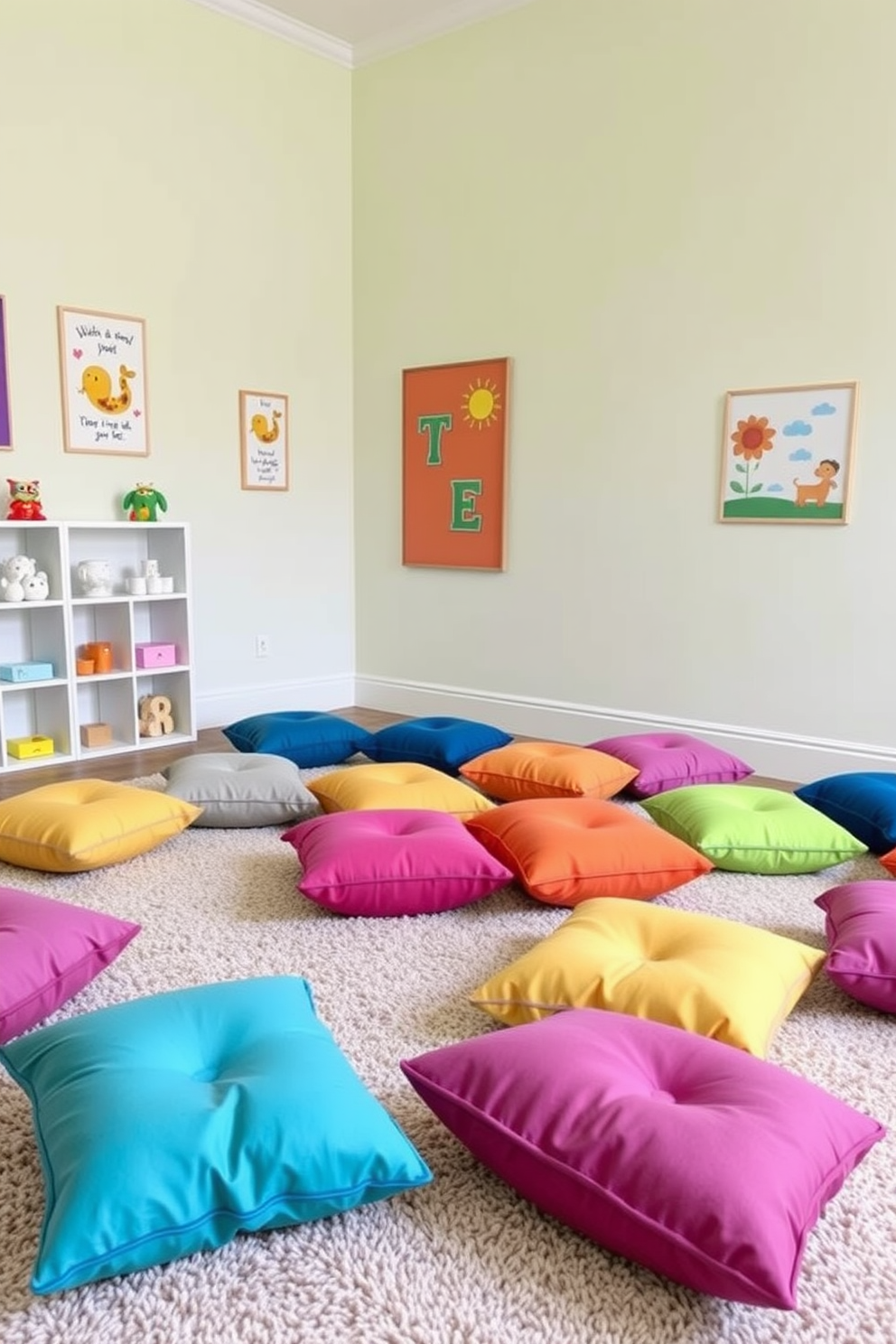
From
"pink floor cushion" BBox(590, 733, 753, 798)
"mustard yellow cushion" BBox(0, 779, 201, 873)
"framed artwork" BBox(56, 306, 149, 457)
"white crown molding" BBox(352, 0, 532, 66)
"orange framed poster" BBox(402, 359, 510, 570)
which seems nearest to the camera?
"mustard yellow cushion" BBox(0, 779, 201, 873)

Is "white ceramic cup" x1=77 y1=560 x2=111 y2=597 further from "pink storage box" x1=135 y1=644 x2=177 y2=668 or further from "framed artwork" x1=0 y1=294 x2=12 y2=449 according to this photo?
"framed artwork" x1=0 y1=294 x2=12 y2=449

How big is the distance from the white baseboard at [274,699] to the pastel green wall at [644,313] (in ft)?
1.41

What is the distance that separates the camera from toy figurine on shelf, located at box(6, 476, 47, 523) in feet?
12.0

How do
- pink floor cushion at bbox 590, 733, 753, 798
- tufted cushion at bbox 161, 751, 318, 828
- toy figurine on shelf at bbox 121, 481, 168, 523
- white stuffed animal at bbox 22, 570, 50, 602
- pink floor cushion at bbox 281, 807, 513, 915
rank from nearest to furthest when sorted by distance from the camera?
pink floor cushion at bbox 281, 807, 513, 915 → tufted cushion at bbox 161, 751, 318, 828 → pink floor cushion at bbox 590, 733, 753, 798 → white stuffed animal at bbox 22, 570, 50, 602 → toy figurine on shelf at bbox 121, 481, 168, 523

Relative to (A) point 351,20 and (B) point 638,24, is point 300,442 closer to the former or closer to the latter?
(A) point 351,20

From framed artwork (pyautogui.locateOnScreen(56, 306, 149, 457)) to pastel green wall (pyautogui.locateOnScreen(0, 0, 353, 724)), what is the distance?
0.04 metres

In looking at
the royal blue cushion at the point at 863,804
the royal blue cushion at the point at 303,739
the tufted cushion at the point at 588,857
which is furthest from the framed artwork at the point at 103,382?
the royal blue cushion at the point at 863,804

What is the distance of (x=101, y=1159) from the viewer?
1084 mm

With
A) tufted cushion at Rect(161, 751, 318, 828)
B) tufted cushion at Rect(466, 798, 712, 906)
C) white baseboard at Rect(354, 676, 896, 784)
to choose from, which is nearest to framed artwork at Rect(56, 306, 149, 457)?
white baseboard at Rect(354, 676, 896, 784)

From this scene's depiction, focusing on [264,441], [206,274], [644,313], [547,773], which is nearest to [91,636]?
[264,441]

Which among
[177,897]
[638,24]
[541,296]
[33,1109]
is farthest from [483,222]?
[33,1109]

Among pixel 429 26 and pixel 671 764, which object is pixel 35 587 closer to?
pixel 671 764

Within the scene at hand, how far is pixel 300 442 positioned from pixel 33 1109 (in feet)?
12.5

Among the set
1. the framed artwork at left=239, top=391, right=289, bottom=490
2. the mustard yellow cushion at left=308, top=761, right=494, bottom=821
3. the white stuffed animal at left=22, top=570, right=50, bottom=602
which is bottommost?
the mustard yellow cushion at left=308, top=761, right=494, bottom=821
